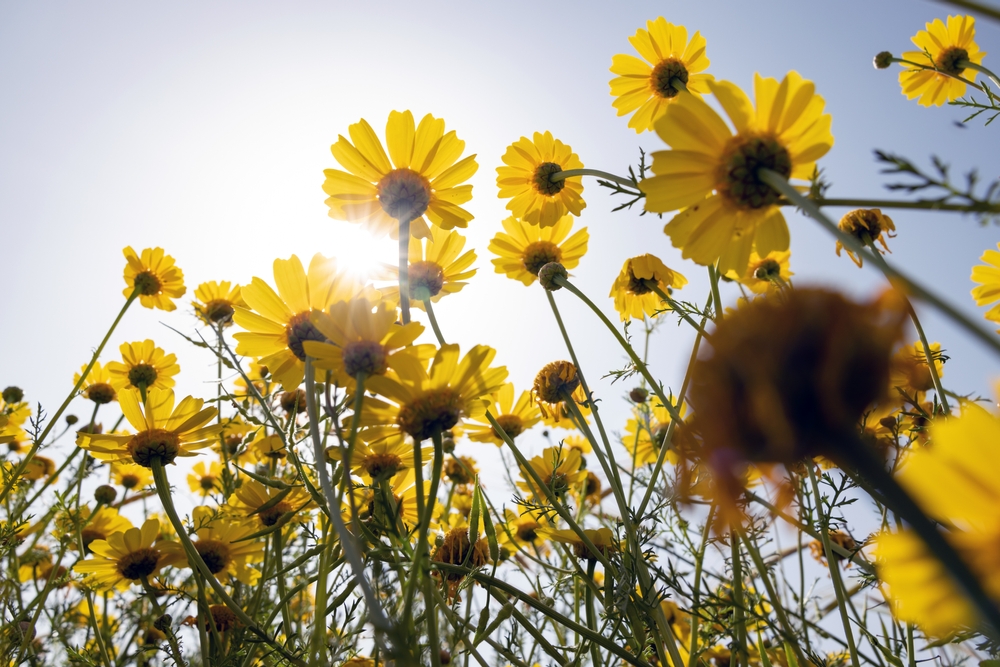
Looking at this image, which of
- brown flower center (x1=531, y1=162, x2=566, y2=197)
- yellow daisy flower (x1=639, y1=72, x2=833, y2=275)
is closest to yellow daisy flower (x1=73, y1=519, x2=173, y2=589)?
brown flower center (x1=531, y1=162, x2=566, y2=197)

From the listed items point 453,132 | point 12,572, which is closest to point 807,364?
point 453,132

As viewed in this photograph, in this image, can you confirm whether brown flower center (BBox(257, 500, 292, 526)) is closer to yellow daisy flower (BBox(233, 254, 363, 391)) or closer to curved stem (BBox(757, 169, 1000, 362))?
yellow daisy flower (BBox(233, 254, 363, 391))

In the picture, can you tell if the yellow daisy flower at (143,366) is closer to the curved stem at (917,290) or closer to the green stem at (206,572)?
the green stem at (206,572)

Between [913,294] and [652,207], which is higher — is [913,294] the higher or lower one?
the lower one

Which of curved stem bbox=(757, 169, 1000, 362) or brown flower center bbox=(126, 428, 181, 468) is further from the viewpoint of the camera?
brown flower center bbox=(126, 428, 181, 468)

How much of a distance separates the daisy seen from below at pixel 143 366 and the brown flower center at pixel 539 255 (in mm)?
2015

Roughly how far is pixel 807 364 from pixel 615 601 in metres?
0.99

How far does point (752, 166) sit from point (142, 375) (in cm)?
312

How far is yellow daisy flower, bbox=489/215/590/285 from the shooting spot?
2508 mm

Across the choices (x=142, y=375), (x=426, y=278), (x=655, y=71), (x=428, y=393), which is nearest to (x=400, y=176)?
(x=426, y=278)

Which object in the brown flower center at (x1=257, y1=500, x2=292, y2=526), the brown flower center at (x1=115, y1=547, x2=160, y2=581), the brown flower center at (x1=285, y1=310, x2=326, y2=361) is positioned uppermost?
the brown flower center at (x1=285, y1=310, x2=326, y2=361)

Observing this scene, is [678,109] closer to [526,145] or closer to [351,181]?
[351,181]

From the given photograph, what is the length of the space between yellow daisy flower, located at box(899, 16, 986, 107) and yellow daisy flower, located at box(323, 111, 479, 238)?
248 cm

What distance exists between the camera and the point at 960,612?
1.87ft
